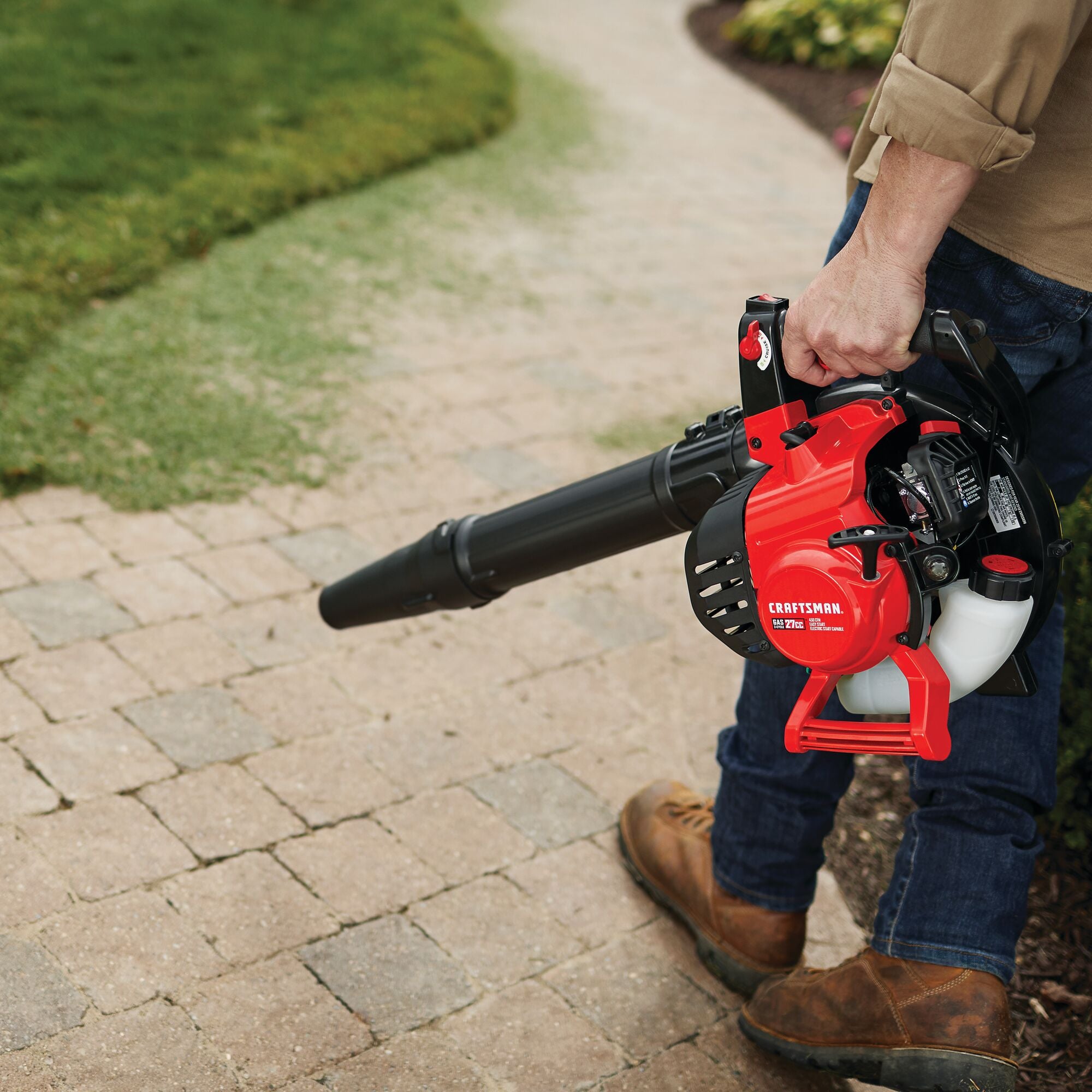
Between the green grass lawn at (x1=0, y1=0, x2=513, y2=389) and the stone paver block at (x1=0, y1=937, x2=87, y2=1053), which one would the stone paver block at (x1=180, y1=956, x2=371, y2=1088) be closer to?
the stone paver block at (x1=0, y1=937, x2=87, y2=1053)

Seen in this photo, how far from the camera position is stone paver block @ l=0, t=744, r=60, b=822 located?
2182 mm

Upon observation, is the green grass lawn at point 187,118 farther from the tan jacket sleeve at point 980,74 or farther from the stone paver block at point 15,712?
the tan jacket sleeve at point 980,74

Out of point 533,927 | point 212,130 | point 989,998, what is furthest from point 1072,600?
point 212,130

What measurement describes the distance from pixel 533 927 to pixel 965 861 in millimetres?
767

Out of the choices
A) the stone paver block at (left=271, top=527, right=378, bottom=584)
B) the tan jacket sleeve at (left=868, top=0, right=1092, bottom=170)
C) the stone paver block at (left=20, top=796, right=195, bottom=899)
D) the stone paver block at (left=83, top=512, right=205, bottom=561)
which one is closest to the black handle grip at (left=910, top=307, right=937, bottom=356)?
the tan jacket sleeve at (left=868, top=0, right=1092, bottom=170)

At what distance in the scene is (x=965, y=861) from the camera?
182 cm

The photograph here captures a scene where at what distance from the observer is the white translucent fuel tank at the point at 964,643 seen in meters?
1.52

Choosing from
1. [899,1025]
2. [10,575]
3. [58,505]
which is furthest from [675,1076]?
[58,505]

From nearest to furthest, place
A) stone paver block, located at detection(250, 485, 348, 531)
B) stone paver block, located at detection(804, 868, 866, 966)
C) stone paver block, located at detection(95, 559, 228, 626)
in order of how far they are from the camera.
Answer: stone paver block, located at detection(804, 868, 866, 966)
stone paver block, located at detection(95, 559, 228, 626)
stone paver block, located at detection(250, 485, 348, 531)

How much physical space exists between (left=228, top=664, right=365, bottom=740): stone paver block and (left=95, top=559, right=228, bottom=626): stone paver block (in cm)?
29

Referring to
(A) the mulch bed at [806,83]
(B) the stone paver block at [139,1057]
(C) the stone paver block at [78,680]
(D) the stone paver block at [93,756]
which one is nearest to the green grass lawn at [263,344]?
(C) the stone paver block at [78,680]

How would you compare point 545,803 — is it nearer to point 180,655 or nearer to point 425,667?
point 425,667

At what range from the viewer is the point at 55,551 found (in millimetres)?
2947

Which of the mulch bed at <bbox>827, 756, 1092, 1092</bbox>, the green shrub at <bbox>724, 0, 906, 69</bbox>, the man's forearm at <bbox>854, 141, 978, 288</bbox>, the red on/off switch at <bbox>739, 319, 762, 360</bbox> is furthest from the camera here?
the green shrub at <bbox>724, 0, 906, 69</bbox>
